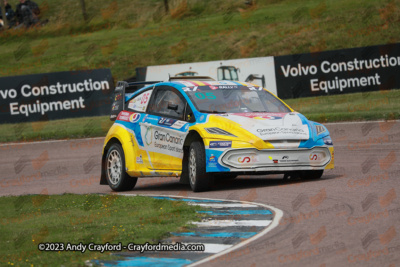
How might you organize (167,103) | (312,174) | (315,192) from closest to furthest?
(315,192) < (312,174) < (167,103)

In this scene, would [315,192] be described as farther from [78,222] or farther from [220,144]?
[78,222]

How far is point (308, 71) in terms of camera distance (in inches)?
1020

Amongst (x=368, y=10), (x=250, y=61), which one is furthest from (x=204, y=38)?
(x=250, y=61)

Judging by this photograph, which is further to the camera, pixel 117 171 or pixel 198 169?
pixel 117 171

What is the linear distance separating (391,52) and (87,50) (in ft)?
61.5

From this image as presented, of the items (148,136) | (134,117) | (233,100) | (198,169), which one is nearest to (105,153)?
(134,117)

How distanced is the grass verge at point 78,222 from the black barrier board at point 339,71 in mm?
15639

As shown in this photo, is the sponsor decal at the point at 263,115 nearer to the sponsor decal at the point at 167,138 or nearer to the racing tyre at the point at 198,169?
the racing tyre at the point at 198,169

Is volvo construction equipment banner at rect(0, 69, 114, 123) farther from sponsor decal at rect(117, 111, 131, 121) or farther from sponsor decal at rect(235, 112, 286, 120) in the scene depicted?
sponsor decal at rect(235, 112, 286, 120)

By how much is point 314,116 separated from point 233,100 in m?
10.4

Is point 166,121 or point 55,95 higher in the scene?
point 55,95

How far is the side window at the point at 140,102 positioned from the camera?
12.8 metres

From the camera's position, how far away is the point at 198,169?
36.3 feet

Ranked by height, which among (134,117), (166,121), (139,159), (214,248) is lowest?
(214,248)
